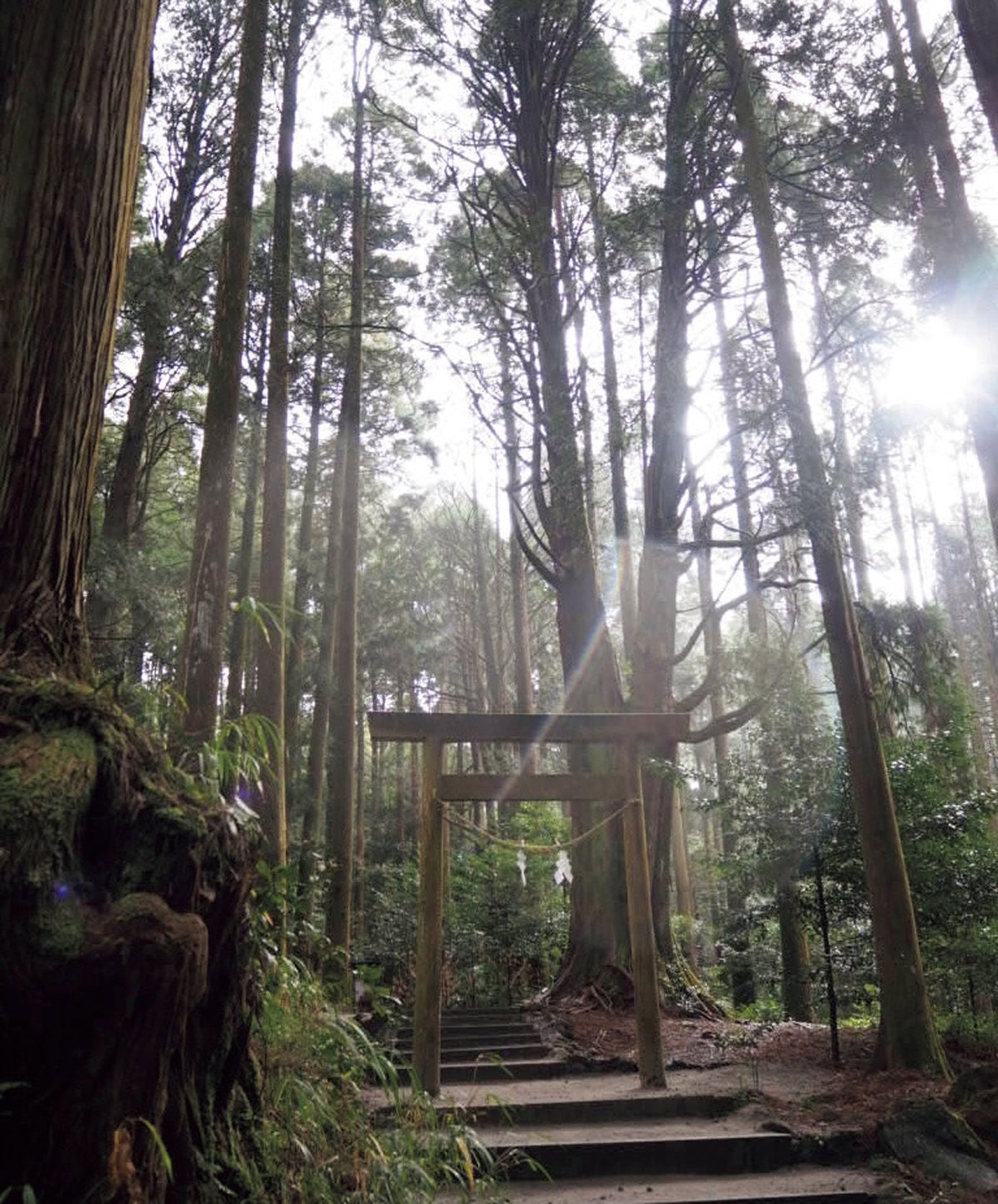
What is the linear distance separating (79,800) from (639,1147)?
165 inches

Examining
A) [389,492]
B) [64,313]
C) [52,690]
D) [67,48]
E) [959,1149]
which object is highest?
[389,492]

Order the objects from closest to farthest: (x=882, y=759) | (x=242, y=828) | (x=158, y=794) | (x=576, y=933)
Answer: (x=158, y=794) → (x=242, y=828) → (x=882, y=759) → (x=576, y=933)

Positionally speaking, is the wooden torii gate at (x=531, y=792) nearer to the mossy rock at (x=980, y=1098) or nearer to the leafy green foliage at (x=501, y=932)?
the mossy rock at (x=980, y=1098)

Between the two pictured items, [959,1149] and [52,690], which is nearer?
[52,690]

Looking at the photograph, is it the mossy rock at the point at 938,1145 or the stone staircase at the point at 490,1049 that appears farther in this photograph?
the stone staircase at the point at 490,1049

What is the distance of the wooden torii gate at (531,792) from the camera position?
20.8 ft

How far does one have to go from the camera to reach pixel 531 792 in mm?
6754

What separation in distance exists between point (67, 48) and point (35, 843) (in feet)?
9.24

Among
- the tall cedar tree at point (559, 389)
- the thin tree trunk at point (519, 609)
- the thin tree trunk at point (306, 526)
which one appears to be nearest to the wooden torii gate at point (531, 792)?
the tall cedar tree at point (559, 389)

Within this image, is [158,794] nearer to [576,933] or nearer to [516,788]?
[516,788]

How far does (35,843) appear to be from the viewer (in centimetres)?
213

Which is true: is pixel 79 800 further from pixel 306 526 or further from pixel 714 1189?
pixel 306 526

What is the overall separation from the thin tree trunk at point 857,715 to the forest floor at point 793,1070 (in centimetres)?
32

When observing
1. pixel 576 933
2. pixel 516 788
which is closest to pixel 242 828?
pixel 516 788
